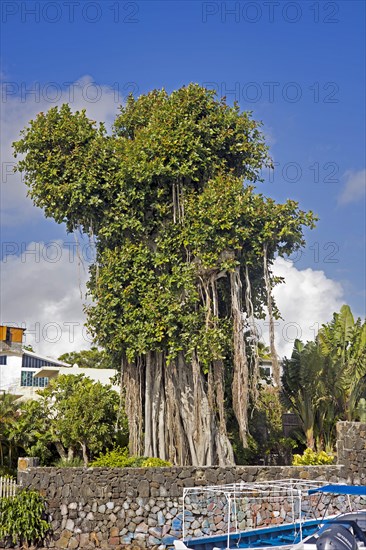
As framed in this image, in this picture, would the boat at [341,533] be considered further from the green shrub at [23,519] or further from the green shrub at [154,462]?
the green shrub at [23,519]

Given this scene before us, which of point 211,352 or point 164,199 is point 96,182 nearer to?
point 164,199

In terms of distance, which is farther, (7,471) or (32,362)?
(32,362)

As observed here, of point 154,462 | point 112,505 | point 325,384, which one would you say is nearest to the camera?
point 112,505

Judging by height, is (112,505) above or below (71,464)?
below

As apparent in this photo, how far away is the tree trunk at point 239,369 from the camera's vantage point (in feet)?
76.4

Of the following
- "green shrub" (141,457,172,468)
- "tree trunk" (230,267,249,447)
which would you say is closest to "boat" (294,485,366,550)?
"green shrub" (141,457,172,468)

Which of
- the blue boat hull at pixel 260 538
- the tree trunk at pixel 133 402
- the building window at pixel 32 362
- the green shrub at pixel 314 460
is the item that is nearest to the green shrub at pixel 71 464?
the tree trunk at pixel 133 402

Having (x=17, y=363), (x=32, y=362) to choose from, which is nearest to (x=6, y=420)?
(x=17, y=363)

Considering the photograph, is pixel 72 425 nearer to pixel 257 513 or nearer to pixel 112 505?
pixel 112 505

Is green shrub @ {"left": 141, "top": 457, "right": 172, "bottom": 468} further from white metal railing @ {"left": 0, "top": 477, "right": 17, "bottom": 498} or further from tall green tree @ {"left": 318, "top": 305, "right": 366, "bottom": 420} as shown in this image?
tall green tree @ {"left": 318, "top": 305, "right": 366, "bottom": 420}

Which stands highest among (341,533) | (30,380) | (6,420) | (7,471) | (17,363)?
(17,363)

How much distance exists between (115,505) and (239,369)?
605 cm

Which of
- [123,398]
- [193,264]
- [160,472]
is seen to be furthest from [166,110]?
[160,472]

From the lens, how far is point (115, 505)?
19547 mm
